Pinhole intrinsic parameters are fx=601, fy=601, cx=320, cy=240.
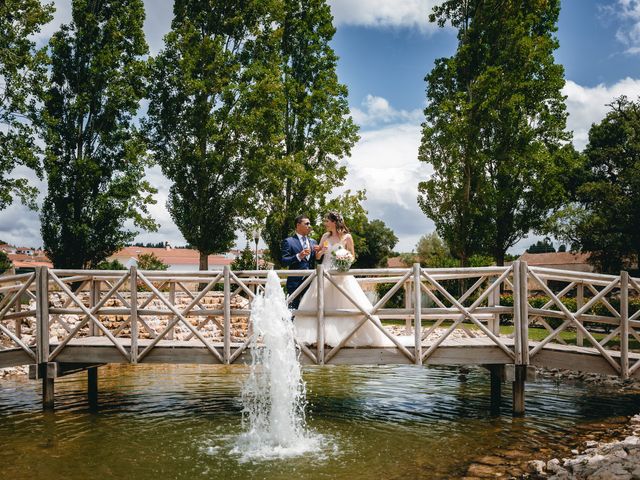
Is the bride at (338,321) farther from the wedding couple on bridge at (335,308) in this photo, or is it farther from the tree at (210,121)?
the tree at (210,121)

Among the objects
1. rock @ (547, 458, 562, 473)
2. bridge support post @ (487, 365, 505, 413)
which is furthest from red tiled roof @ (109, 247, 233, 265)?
rock @ (547, 458, 562, 473)

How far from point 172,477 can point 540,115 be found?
23201 millimetres

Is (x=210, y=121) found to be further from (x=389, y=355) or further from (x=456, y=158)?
(x=389, y=355)

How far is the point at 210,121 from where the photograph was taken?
1045 inches

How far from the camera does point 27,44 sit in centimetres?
2312

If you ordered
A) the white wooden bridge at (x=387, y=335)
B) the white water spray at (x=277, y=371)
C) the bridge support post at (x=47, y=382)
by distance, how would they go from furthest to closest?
the bridge support post at (x=47, y=382), the white wooden bridge at (x=387, y=335), the white water spray at (x=277, y=371)

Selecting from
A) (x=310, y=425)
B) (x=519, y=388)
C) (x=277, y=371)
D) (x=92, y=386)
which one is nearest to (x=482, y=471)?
(x=519, y=388)

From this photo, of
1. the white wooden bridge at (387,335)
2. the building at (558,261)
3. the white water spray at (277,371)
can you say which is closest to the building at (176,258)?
the building at (558,261)

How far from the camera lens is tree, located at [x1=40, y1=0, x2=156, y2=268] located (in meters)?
24.4

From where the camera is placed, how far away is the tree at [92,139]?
2442 centimetres

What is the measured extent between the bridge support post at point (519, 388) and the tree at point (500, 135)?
15673 mm

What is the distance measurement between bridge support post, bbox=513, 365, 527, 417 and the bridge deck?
0.19 metres

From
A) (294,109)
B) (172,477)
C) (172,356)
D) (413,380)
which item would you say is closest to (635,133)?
(413,380)

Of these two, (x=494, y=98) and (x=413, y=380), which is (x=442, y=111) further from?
(x=413, y=380)
